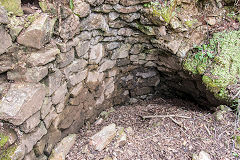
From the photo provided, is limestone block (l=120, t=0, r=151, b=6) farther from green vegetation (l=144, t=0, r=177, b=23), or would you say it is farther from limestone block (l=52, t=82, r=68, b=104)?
limestone block (l=52, t=82, r=68, b=104)

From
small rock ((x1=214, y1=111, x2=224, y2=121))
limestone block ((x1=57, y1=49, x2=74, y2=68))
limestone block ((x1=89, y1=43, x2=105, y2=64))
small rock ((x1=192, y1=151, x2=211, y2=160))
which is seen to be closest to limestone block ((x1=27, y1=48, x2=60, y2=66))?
limestone block ((x1=57, y1=49, x2=74, y2=68))

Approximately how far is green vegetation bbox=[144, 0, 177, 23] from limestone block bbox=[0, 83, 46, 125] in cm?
174

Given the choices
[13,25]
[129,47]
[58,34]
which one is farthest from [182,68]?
[13,25]

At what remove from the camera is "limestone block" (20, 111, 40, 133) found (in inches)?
66.9

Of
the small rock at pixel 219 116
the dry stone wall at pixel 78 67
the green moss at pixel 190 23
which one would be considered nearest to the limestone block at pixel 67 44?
the dry stone wall at pixel 78 67

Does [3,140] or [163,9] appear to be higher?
[163,9]

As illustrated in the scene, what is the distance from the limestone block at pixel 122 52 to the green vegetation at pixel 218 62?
897 millimetres

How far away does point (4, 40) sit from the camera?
1.50 meters

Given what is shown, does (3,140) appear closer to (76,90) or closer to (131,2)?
(76,90)

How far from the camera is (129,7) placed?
264cm

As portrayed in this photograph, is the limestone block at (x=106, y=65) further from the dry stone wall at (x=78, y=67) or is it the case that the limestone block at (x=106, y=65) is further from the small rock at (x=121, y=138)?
the small rock at (x=121, y=138)

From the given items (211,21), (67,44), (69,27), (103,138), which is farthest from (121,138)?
(211,21)

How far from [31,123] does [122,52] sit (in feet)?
5.72

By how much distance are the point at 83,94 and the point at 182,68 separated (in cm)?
157
